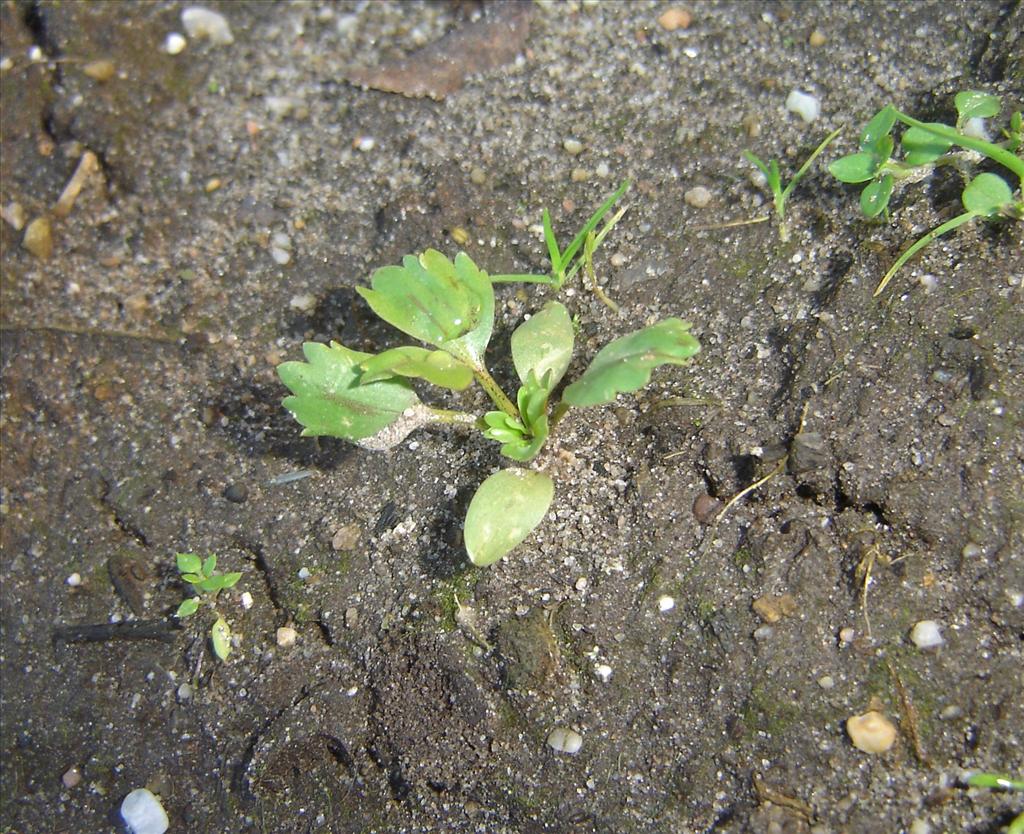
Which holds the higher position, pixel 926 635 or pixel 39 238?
pixel 39 238

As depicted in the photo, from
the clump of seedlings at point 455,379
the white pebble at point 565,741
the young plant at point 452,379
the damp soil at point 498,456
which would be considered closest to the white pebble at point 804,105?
the damp soil at point 498,456

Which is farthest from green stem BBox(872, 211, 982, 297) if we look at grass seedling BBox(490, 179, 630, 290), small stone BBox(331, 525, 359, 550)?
small stone BBox(331, 525, 359, 550)

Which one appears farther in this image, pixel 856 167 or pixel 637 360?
pixel 856 167

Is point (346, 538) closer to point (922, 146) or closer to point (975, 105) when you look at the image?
point (922, 146)

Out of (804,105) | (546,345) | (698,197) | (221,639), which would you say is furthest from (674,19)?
(221,639)

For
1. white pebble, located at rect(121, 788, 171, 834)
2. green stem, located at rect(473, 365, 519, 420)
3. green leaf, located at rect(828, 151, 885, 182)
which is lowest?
white pebble, located at rect(121, 788, 171, 834)

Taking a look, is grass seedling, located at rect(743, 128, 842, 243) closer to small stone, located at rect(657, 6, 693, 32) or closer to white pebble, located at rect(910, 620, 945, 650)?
small stone, located at rect(657, 6, 693, 32)

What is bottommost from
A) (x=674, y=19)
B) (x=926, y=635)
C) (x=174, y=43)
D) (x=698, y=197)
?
(x=926, y=635)
